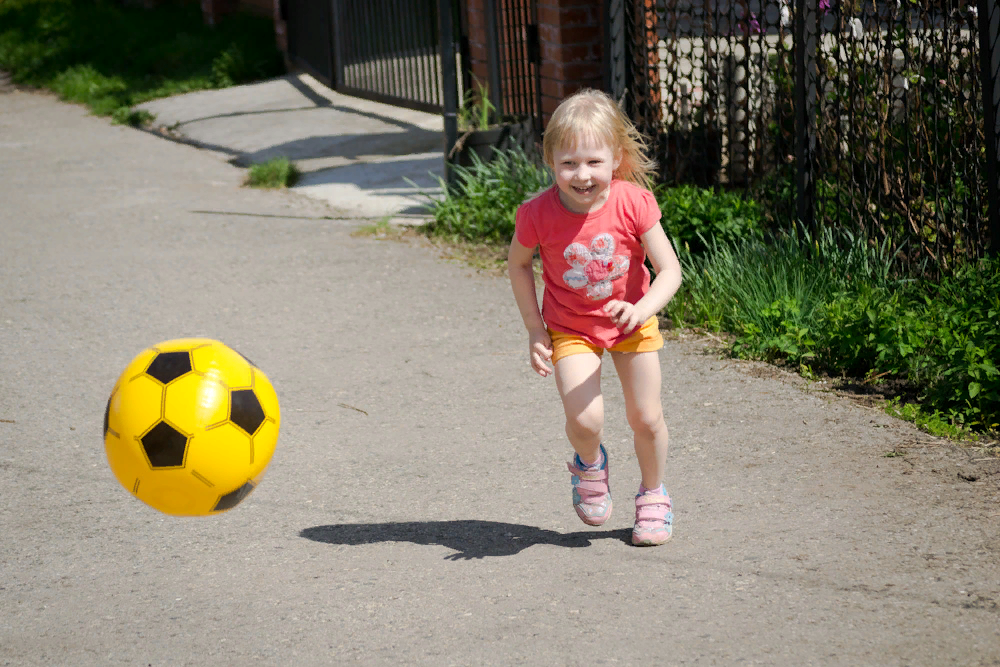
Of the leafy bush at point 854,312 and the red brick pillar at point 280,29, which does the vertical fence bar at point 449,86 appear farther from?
the red brick pillar at point 280,29

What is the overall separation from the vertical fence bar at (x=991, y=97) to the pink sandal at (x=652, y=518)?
93.1 inches

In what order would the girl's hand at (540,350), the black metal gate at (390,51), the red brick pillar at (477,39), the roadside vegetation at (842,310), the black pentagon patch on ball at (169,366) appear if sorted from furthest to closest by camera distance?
the black metal gate at (390,51)
the red brick pillar at (477,39)
the roadside vegetation at (842,310)
the girl's hand at (540,350)
the black pentagon patch on ball at (169,366)

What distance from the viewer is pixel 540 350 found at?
341 cm

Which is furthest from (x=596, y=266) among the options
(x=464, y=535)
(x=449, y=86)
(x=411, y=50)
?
(x=411, y=50)

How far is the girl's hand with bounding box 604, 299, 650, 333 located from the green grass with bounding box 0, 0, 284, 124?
11297 mm

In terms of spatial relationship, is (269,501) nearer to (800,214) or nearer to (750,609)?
(750,609)

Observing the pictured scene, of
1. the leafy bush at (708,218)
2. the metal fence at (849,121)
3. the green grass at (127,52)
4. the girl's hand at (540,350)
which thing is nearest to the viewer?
the girl's hand at (540,350)

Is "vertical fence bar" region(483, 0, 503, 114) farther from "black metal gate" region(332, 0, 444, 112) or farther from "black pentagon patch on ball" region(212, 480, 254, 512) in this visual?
"black pentagon patch on ball" region(212, 480, 254, 512)

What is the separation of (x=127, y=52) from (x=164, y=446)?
53.7 ft

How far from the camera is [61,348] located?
5781 mm

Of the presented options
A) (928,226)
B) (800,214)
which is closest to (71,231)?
(800,214)

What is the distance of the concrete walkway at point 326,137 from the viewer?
9.03m

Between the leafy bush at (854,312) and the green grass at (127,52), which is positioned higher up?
the green grass at (127,52)

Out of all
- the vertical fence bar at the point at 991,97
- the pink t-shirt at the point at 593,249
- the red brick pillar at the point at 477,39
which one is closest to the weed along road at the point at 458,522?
the pink t-shirt at the point at 593,249
